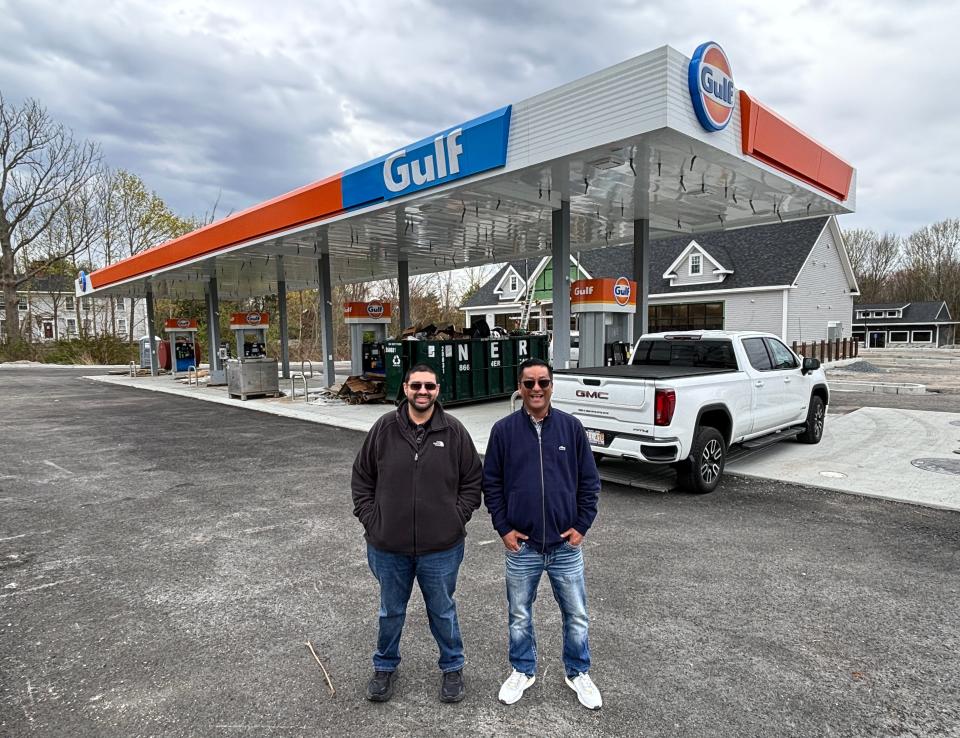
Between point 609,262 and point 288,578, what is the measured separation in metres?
33.5

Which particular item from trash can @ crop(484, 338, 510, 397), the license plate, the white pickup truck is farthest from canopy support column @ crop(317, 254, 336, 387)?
the license plate

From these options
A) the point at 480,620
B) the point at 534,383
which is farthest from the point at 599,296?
the point at 534,383

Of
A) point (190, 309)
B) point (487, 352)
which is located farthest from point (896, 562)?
point (190, 309)

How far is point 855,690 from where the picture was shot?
2.88 metres

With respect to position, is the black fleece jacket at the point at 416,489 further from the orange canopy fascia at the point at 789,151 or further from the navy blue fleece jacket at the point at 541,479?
the orange canopy fascia at the point at 789,151

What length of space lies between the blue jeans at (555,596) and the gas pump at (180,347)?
25949mm

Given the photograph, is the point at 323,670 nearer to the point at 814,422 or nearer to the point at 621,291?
the point at 814,422

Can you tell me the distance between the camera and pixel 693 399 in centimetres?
617

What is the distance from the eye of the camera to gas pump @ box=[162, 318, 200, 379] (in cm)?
2572

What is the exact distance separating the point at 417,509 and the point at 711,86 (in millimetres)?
7154

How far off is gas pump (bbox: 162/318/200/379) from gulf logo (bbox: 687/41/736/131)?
24.1 m

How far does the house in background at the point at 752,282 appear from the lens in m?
27.2

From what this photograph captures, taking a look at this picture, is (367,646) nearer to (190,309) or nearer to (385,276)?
(385,276)

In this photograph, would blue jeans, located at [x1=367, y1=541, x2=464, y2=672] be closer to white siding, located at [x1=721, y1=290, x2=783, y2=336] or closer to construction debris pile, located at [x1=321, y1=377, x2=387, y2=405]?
construction debris pile, located at [x1=321, y1=377, x2=387, y2=405]
